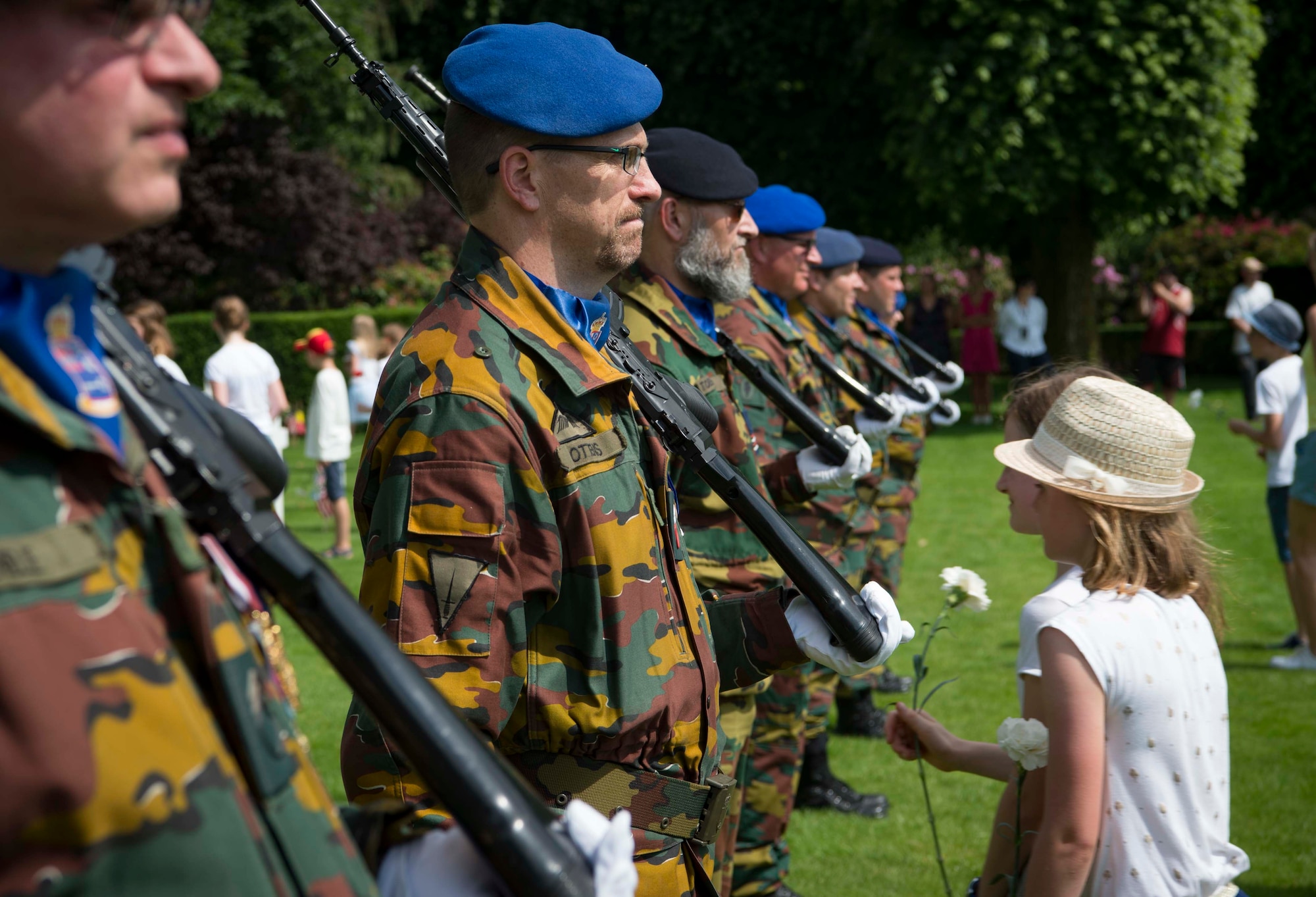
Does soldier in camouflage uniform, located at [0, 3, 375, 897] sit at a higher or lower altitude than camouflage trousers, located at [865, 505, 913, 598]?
higher

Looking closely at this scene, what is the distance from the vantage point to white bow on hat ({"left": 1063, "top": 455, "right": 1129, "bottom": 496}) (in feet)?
8.44

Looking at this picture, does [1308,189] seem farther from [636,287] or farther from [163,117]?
[163,117]

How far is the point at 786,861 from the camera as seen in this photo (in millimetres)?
4637

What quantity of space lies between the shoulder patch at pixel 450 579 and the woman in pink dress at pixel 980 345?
19.4 m

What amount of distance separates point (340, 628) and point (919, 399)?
6720mm

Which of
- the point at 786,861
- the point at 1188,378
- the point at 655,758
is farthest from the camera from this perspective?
the point at 1188,378

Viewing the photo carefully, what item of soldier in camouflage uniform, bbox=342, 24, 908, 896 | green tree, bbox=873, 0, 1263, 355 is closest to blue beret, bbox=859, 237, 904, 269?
soldier in camouflage uniform, bbox=342, 24, 908, 896

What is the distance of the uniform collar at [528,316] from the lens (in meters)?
2.26

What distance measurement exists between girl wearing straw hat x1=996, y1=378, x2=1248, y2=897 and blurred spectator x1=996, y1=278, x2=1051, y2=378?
60.0 ft

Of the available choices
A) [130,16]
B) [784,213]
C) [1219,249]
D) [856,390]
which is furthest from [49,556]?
[1219,249]

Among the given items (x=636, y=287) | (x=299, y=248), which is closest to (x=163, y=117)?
(x=636, y=287)

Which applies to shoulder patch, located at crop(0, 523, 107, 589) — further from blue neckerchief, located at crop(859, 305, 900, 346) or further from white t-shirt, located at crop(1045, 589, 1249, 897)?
blue neckerchief, located at crop(859, 305, 900, 346)

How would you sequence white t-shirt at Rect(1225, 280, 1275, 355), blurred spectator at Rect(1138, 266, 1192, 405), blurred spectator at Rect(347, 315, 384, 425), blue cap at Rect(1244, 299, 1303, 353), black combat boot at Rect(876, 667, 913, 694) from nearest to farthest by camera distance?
blue cap at Rect(1244, 299, 1303, 353) < black combat boot at Rect(876, 667, 913, 694) < blurred spectator at Rect(347, 315, 384, 425) < white t-shirt at Rect(1225, 280, 1275, 355) < blurred spectator at Rect(1138, 266, 1192, 405)

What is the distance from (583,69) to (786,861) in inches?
127
